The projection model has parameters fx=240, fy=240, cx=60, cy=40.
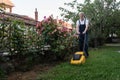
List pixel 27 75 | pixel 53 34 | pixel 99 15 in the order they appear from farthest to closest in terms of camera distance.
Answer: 1. pixel 99 15
2. pixel 53 34
3. pixel 27 75

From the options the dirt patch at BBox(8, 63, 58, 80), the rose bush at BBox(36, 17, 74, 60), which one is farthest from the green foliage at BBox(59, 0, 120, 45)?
the dirt patch at BBox(8, 63, 58, 80)

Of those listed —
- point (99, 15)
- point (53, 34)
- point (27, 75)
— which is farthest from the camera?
point (99, 15)

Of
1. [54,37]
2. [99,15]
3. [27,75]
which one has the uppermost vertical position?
[99,15]

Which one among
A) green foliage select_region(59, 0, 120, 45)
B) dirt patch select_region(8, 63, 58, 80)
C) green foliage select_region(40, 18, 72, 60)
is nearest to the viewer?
dirt patch select_region(8, 63, 58, 80)

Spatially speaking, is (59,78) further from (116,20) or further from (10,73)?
(116,20)

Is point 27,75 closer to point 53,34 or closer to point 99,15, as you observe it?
point 53,34

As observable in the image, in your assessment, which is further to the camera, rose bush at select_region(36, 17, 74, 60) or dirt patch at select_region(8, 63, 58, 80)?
rose bush at select_region(36, 17, 74, 60)

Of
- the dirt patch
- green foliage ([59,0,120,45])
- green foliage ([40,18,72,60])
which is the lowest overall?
the dirt patch

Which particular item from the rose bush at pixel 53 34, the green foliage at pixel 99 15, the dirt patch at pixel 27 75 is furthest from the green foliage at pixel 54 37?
the green foliage at pixel 99 15

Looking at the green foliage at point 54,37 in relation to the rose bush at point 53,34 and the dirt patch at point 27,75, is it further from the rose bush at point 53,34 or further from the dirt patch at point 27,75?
the dirt patch at point 27,75

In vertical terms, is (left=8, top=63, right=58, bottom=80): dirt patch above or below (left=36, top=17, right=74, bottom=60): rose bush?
below

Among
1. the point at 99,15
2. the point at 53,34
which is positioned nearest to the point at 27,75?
the point at 53,34

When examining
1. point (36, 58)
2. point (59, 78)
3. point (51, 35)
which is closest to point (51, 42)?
point (51, 35)

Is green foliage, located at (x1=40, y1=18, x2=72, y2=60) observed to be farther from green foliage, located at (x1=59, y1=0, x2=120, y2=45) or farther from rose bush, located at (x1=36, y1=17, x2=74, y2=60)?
green foliage, located at (x1=59, y1=0, x2=120, y2=45)
